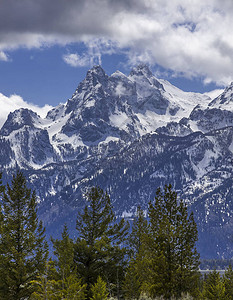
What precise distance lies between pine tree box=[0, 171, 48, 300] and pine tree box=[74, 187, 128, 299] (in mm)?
5538

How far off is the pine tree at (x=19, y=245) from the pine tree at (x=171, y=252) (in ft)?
42.3

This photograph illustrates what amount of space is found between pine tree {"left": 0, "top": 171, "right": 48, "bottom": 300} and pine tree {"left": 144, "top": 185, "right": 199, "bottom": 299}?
42.3 feet

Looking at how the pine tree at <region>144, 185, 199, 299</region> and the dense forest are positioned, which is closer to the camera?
the pine tree at <region>144, 185, 199, 299</region>

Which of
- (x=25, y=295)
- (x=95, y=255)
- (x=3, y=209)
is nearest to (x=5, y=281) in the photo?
(x=25, y=295)

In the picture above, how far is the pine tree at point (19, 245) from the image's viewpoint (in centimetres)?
5075

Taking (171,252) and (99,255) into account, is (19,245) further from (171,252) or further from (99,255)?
(171,252)

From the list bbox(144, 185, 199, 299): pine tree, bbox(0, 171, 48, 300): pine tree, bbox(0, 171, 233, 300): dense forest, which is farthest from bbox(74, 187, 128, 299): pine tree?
bbox(144, 185, 199, 299): pine tree

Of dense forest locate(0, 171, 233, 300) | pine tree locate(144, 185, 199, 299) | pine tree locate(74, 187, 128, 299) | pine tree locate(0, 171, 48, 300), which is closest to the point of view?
pine tree locate(144, 185, 199, 299)

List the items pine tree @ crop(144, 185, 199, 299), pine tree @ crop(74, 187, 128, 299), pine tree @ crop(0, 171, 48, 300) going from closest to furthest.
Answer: pine tree @ crop(144, 185, 199, 299)
pine tree @ crop(0, 171, 48, 300)
pine tree @ crop(74, 187, 128, 299)

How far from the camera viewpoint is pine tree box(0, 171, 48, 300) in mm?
50750

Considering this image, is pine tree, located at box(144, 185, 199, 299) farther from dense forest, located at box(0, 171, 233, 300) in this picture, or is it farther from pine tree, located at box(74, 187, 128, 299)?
pine tree, located at box(74, 187, 128, 299)

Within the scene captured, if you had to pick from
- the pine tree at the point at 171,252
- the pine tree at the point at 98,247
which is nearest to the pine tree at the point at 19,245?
the pine tree at the point at 98,247

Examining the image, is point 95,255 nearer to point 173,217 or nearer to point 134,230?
point 173,217

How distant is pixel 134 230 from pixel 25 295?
4635 centimetres
